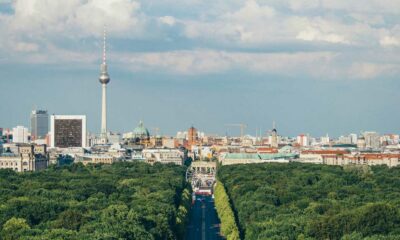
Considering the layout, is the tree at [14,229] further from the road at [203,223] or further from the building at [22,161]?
the building at [22,161]

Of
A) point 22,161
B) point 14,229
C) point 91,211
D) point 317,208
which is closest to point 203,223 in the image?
point 317,208

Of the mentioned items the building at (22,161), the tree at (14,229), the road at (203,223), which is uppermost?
the building at (22,161)

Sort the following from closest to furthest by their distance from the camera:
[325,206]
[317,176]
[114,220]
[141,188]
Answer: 1. [114,220]
2. [325,206]
3. [141,188]
4. [317,176]

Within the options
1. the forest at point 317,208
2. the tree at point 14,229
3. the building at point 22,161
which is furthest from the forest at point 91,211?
the building at point 22,161

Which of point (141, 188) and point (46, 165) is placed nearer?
point (141, 188)

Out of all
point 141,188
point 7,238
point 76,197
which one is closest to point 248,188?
point 141,188

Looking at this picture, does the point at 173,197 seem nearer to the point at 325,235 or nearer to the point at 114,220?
the point at 114,220

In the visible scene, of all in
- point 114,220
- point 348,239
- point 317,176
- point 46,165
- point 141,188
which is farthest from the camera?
point 46,165

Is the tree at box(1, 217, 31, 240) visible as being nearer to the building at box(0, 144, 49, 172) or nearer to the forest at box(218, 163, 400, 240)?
the forest at box(218, 163, 400, 240)
